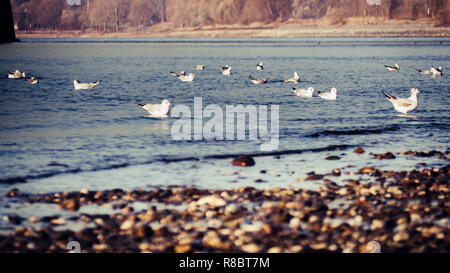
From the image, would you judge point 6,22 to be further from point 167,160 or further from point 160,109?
point 167,160

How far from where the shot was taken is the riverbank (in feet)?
30.6

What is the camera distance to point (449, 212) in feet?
36.0

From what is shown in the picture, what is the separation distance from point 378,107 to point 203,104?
9.40 meters

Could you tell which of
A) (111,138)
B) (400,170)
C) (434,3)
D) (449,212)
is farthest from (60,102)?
(434,3)

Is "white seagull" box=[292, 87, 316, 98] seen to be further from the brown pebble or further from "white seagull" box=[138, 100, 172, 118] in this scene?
the brown pebble

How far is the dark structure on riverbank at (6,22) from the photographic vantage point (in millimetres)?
101250

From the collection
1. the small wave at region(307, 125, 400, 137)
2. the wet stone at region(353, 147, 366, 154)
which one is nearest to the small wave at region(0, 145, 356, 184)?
the wet stone at region(353, 147, 366, 154)

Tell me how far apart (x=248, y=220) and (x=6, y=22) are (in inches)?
4224

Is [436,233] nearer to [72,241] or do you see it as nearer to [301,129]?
[72,241]

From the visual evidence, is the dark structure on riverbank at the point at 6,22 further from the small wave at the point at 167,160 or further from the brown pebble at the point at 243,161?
the brown pebble at the point at 243,161

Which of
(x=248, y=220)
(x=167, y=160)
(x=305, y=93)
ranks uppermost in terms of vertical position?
(x=305, y=93)

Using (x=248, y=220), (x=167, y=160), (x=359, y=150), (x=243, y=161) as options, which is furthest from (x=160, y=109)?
(x=248, y=220)

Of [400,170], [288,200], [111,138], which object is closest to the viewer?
[288,200]

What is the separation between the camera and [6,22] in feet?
349
